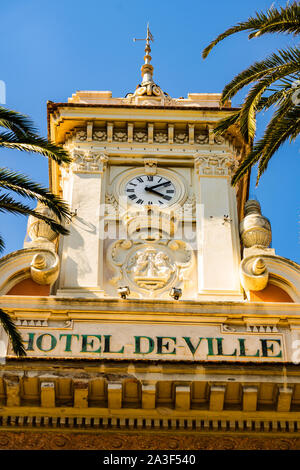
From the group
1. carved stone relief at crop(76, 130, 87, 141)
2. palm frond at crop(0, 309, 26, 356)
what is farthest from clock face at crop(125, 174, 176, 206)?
palm frond at crop(0, 309, 26, 356)

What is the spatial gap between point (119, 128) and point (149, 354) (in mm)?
8308

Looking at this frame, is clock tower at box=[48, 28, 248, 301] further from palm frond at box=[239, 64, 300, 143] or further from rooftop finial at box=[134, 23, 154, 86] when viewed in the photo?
palm frond at box=[239, 64, 300, 143]


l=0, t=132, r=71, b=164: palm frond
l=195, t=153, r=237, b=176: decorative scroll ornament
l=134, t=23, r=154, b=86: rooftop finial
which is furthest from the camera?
l=134, t=23, r=154, b=86: rooftop finial

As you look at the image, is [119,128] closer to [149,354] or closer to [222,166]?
[222,166]

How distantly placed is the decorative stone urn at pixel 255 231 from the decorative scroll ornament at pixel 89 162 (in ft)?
12.9

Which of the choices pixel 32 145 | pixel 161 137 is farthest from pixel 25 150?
pixel 161 137

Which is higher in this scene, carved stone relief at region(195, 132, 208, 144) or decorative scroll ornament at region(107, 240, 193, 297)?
carved stone relief at region(195, 132, 208, 144)

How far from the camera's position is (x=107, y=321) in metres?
21.0

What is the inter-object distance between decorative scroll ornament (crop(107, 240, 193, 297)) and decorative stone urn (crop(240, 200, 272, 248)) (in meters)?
1.36

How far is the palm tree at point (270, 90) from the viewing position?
19.3 m

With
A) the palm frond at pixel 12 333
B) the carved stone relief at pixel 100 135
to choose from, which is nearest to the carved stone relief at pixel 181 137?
the carved stone relief at pixel 100 135

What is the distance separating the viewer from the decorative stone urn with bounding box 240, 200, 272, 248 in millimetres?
23703

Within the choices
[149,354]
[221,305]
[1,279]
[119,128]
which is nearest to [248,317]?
[221,305]

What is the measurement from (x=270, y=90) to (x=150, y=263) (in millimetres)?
5336
